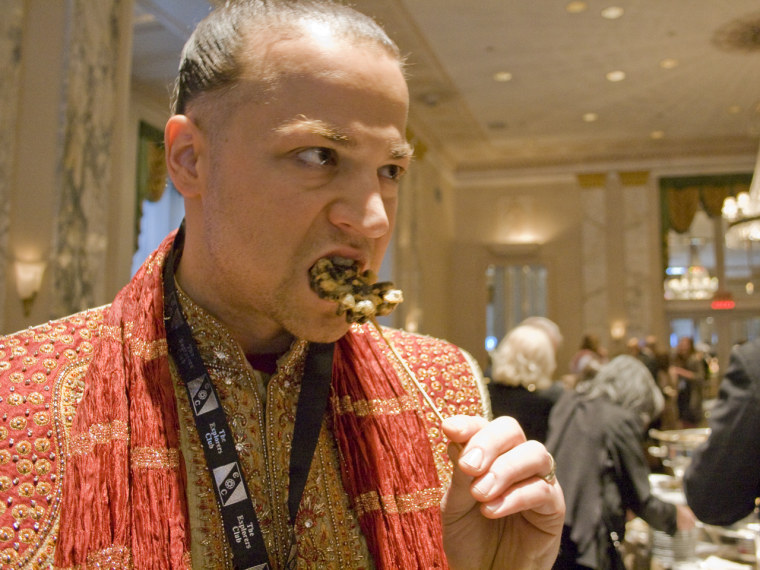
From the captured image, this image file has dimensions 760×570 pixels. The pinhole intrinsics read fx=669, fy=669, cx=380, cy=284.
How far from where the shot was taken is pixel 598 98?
35.6 feet

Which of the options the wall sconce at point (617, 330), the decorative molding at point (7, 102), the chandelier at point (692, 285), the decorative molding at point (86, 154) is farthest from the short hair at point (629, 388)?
the chandelier at point (692, 285)

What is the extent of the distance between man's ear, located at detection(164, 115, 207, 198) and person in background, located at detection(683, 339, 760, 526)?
5.40 ft

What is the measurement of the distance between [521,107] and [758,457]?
9.95 metres

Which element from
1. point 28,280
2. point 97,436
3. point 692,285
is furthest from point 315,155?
point 692,285

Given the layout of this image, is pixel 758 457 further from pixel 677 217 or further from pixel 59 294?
pixel 677 217

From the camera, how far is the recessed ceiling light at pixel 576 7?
792 centimetres

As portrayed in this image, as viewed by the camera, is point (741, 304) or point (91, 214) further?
point (741, 304)

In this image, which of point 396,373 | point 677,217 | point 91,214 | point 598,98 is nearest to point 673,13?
point 598,98

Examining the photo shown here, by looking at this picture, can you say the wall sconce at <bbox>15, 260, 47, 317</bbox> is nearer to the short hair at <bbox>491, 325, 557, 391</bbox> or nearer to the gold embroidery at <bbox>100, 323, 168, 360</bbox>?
the short hair at <bbox>491, 325, 557, 391</bbox>

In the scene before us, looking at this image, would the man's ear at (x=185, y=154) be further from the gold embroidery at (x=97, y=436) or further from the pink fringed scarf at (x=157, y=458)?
the gold embroidery at (x=97, y=436)

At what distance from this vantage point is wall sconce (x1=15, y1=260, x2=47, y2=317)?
4.35 m

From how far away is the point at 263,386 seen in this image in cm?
118

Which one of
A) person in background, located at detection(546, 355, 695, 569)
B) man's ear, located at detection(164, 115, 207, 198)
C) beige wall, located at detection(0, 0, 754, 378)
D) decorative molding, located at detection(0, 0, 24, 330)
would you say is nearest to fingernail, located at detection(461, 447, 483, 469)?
man's ear, located at detection(164, 115, 207, 198)

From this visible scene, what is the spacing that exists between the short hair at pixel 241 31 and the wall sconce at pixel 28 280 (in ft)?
12.4
